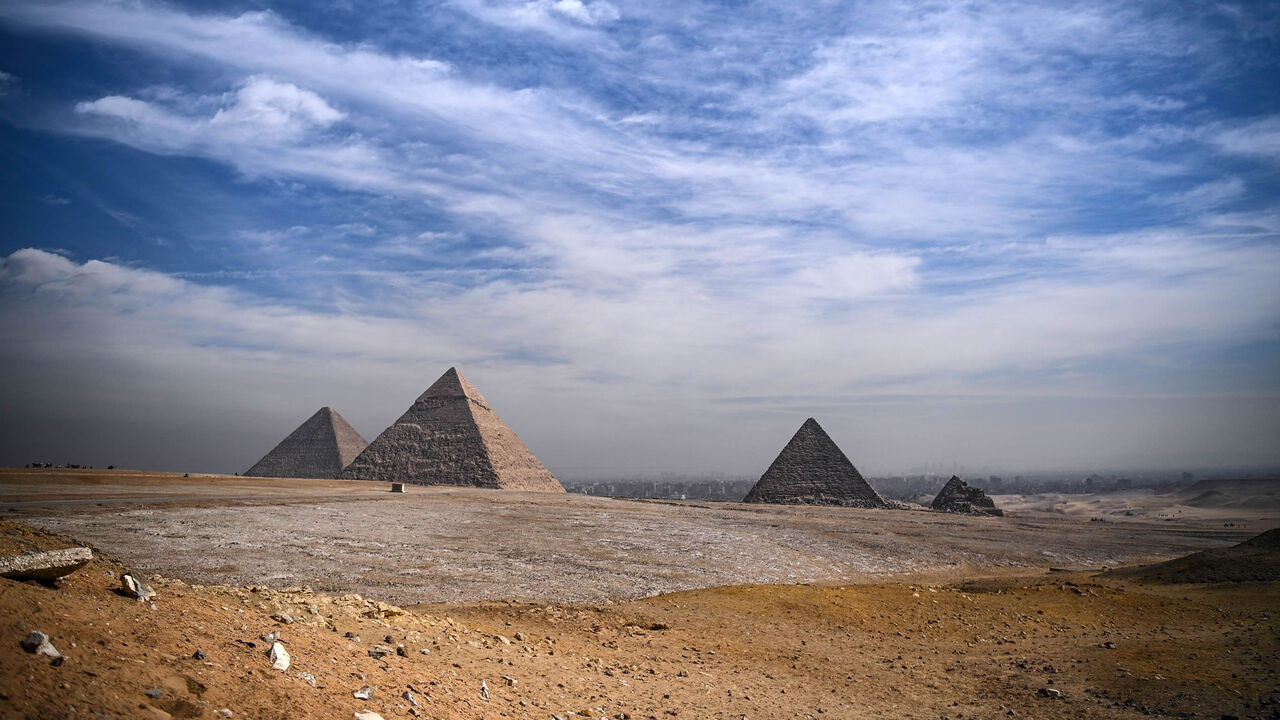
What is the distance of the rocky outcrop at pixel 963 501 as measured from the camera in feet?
179

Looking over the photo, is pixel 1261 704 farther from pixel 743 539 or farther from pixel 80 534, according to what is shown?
pixel 80 534

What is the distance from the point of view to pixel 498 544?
→ 19.4 metres

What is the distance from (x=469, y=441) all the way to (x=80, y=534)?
158ft

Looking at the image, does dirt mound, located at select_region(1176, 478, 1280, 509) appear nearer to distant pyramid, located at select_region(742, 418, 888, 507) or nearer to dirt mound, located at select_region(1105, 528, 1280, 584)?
distant pyramid, located at select_region(742, 418, 888, 507)

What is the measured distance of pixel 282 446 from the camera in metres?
79.9

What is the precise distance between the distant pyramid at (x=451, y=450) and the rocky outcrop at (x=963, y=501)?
113 ft

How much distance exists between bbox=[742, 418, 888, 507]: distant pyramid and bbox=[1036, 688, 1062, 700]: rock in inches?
1866

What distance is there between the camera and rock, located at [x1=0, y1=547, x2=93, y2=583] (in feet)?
16.5

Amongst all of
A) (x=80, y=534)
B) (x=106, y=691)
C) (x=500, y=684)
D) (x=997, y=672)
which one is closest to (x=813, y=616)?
(x=997, y=672)

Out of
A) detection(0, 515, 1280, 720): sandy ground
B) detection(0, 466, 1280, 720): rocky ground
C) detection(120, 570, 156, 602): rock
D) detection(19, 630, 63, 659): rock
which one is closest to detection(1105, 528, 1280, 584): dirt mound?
detection(0, 466, 1280, 720): rocky ground

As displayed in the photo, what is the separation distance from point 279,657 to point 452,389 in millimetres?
68775

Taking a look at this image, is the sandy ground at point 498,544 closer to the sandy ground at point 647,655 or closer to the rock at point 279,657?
the sandy ground at point 647,655

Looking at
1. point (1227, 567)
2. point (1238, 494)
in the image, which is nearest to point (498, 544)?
point (1227, 567)

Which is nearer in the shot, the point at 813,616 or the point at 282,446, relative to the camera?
the point at 813,616
